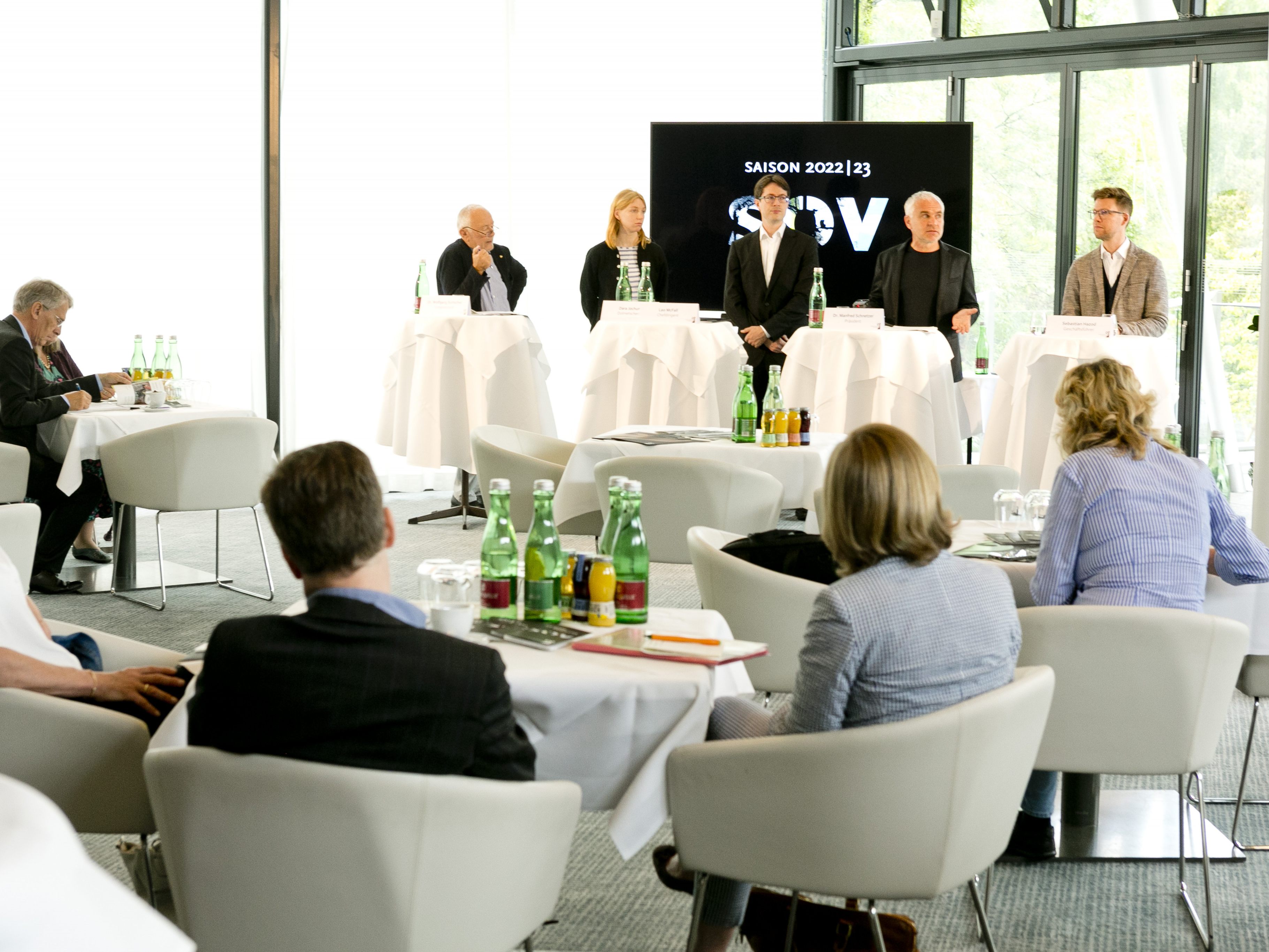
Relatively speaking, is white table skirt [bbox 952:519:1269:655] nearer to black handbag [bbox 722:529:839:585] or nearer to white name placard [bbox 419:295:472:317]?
black handbag [bbox 722:529:839:585]

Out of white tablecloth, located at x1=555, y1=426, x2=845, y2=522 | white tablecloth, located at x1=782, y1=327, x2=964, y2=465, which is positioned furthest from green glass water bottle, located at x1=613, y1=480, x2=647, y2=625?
white tablecloth, located at x1=782, y1=327, x2=964, y2=465

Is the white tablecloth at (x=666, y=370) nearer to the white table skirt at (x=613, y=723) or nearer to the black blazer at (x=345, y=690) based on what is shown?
the white table skirt at (x=613, y=723)

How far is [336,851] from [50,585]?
187 inches

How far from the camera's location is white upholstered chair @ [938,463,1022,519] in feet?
14.6

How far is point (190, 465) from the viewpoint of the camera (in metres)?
5.62

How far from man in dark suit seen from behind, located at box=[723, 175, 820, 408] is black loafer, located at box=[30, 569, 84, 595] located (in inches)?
142

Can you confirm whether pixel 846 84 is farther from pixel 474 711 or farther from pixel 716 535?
pixel 474 711

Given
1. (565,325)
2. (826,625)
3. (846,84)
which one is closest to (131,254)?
(565,325)

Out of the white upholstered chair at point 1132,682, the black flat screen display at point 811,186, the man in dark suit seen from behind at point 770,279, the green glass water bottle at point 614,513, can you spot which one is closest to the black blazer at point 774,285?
the man in dark suit seen from behind at point 770,279

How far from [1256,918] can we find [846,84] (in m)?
8.35

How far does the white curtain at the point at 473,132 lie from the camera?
29.0 feet

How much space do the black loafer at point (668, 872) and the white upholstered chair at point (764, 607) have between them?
0.68m

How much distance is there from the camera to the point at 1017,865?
3.30 meters

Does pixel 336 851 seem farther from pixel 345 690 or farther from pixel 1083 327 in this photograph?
pixel 1083 327
